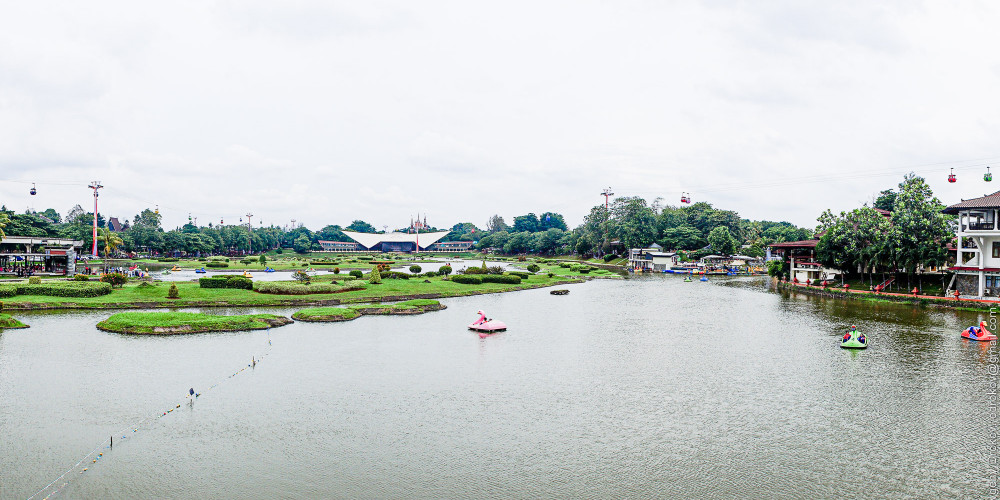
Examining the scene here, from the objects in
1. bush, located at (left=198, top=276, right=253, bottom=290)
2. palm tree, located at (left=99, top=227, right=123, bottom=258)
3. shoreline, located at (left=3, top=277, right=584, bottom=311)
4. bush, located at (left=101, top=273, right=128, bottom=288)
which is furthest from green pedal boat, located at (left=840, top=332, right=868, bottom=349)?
palm tree, located at (left=99, top=227, right=123, bottom=258)

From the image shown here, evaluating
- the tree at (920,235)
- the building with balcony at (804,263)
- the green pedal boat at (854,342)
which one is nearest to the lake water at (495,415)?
the green pedal boat at (854,342)

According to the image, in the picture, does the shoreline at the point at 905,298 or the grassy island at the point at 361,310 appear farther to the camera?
the shoreline at the point at 905,298

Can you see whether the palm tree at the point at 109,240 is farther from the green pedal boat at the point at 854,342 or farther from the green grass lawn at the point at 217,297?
the green pedal boat at the point at 854,342

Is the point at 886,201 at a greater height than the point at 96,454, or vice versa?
the point at 886,201

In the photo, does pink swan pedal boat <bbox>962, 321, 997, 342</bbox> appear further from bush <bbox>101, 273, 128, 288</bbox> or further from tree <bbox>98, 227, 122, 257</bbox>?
tree <bbox>98, 227, 122, 257</bbox>

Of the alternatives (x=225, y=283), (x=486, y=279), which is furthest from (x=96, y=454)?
(x=486, y=279)

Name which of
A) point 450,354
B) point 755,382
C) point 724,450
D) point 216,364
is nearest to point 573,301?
point 450,354

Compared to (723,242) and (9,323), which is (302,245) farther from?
(9,323)
